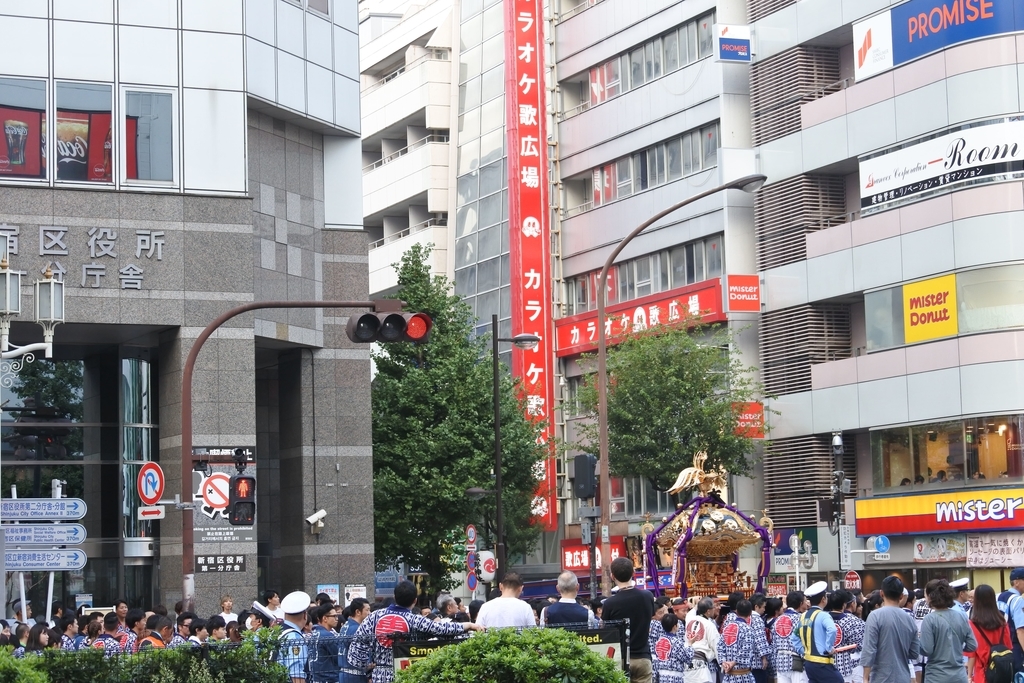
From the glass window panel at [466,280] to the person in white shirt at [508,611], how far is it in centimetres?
4742

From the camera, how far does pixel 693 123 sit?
5156cm

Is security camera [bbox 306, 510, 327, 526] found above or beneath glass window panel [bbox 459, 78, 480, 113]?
beneath

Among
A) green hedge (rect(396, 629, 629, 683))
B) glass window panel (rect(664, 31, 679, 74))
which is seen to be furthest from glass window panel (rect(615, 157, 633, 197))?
green hedge (rect(396, 629, 629, 683))

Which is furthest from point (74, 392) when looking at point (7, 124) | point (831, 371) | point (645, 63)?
point (645, 63)

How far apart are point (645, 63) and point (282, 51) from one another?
74.2 feet

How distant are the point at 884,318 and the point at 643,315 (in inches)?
395

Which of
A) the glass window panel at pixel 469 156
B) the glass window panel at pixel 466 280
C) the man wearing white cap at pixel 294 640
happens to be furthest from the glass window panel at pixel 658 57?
the man wearing white cap at pixel 294 640

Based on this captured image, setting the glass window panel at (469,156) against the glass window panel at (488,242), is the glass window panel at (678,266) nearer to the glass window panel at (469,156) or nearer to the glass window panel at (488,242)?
the glass window panel at (488,242)

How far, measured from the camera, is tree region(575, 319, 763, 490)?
145ft

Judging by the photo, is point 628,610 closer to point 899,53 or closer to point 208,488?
point 208,488

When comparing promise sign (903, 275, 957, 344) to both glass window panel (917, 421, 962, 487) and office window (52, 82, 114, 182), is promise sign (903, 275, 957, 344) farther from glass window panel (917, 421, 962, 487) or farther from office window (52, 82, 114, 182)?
office window (52, 82, 114, 182)

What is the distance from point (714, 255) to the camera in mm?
50469

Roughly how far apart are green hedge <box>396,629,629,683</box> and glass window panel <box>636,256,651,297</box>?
141ft

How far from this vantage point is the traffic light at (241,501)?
21.8m
